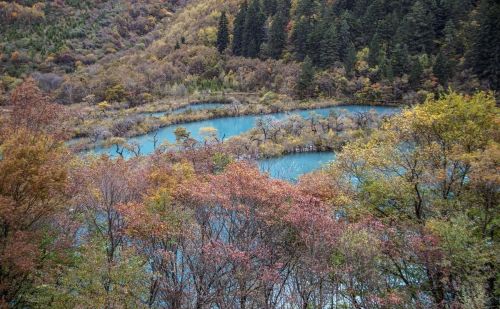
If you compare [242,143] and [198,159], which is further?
[242,143]

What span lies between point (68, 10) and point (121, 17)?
1106cm

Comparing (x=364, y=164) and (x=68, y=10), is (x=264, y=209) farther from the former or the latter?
(x=68, y=10)

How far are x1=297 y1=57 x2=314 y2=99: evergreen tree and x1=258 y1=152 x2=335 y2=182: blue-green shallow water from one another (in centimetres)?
2195

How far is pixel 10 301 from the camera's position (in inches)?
596

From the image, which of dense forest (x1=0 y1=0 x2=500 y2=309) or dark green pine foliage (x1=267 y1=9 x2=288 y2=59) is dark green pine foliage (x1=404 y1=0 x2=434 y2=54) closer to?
dark green pine foliage (x1=267 y1=9 x2=288 y2=59)

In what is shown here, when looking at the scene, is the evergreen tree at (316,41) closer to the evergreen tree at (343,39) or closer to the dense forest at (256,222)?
the evergreen tree at (343,39)

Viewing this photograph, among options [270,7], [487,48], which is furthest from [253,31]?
[487,48]

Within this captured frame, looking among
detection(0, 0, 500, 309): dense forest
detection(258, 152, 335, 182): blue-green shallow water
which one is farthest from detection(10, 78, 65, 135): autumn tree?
detection(258, 152, 335, 182): blue-green shallow water

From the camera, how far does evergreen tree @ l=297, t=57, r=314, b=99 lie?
62562mm

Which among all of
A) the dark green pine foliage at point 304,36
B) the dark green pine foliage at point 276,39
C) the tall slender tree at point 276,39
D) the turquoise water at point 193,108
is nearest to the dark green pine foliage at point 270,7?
the dark green pine foliage at point 276,39

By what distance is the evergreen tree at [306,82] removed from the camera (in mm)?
62562

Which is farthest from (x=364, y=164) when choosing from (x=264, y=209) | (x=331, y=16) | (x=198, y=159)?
(x=331, y=16)

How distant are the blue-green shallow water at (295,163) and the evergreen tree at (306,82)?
22.0 m

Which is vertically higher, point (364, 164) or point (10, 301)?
point (364, 164)
